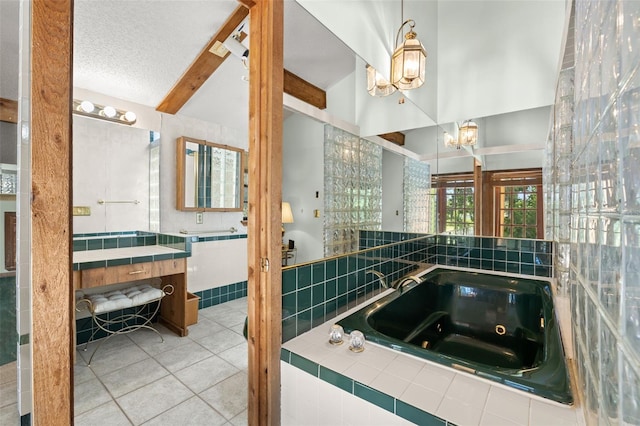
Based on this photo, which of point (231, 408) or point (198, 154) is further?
point (198, 154)

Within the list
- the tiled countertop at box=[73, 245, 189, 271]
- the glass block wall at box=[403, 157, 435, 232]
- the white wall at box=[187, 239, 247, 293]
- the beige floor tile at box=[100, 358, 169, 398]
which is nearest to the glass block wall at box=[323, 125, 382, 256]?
the glass block wall at box=[403, 157, 435, 232]

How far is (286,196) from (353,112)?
2.48ft

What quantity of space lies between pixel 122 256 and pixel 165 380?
42.1 inches

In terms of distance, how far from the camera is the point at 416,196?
2.51 m

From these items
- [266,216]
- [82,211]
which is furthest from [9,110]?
[82,211]

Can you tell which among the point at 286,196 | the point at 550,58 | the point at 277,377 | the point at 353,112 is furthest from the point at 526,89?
the point at 277,377

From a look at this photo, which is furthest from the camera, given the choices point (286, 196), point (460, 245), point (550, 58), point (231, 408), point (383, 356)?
point (460, 245)

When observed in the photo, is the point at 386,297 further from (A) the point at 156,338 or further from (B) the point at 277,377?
(A) the point at 156,338

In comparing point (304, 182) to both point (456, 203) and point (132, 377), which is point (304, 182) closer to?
point (456, 203)

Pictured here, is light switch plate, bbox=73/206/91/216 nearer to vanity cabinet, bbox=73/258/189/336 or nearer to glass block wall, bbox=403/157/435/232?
vanity cabinet, bbox=73/258/189/336

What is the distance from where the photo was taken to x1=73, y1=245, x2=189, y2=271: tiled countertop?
2189 mm

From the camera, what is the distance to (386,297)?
1.81 meters

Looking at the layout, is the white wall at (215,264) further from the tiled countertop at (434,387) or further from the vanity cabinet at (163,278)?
the tiled countertop at (434,387)

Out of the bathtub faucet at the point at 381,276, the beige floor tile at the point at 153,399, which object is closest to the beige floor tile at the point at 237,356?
the beige floor tile at the point at 153,399
